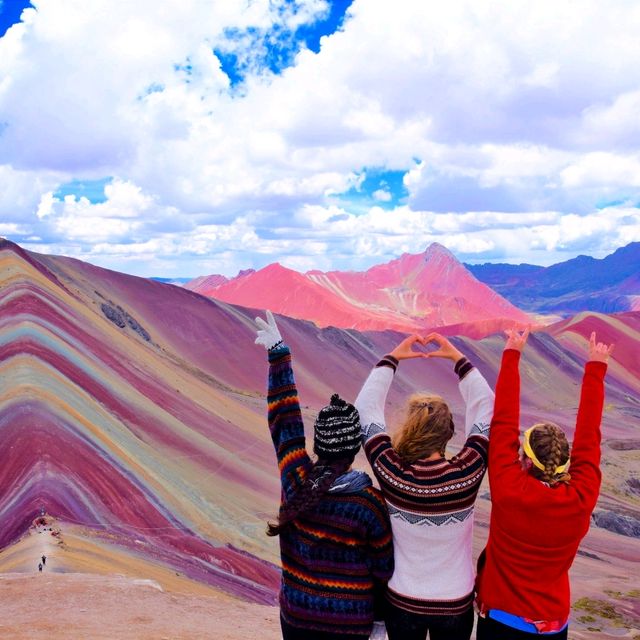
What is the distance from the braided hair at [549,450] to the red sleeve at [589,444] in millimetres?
59

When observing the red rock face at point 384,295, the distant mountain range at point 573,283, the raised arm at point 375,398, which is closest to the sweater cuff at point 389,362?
the raised arm at point 375,398

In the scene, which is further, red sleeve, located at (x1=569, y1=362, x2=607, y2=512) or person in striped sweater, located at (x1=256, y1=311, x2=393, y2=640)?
person in striped sweater, located at (x1=256, y1=311, x2=393, y2=640)

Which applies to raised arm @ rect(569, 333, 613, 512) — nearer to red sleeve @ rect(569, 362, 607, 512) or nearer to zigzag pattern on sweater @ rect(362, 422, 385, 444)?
red sleeve @ rect(569, 362, 607, 512)

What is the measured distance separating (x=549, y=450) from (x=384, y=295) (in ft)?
372

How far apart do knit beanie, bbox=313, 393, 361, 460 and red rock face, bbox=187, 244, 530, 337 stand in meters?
75.4

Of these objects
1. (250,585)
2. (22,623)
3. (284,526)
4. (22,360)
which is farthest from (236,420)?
(284,526)

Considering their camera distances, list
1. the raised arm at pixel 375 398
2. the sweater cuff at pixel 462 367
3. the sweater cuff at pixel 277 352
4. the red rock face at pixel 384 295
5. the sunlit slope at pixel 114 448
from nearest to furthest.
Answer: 1. the raised arm at pixel 375 398
2. the sweater cuff at pixel 277 352
3. the sweater cuff at pixel 462 367
4. the sunlit slope at pixel 114 448
5. the red rock face at pixel 384 295

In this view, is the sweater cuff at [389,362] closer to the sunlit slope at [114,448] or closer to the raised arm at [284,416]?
the raised arm at [284,416]

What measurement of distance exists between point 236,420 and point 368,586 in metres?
20.1

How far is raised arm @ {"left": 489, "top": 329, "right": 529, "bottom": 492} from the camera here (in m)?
2.86

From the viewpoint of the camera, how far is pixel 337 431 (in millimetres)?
2986

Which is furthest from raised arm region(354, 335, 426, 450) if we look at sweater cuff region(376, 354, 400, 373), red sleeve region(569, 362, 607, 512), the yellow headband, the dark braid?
red sleeve region(569, 362, 607, 512)

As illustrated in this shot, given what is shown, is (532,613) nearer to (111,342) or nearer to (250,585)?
(250,585)

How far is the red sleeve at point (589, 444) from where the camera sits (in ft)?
9.27
